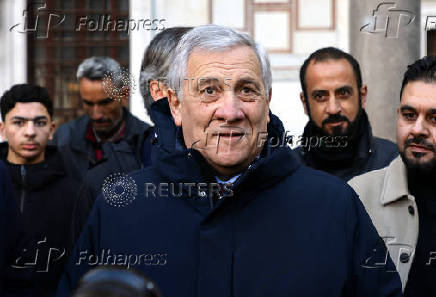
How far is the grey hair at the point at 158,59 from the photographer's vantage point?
3.17 m

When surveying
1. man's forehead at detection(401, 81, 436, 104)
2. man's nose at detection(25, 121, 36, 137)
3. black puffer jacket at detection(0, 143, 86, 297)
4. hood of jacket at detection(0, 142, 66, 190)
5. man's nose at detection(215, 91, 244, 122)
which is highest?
man's forehead at detection(401, 81, 436, 104)

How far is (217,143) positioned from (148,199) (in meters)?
0.26

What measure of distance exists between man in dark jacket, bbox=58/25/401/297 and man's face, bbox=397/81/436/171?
2.52ft

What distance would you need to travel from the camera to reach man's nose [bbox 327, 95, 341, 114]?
3.91 m

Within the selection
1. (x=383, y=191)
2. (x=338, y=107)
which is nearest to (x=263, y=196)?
(x=383, y=191)

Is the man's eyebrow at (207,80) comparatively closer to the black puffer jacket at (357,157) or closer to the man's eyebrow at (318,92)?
the black puffer jacket at (357,157)

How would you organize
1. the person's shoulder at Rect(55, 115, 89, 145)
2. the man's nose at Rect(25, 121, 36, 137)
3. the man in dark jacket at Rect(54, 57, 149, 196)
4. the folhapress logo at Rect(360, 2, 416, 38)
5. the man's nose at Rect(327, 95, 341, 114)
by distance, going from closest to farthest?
the man's nose at Rect(327, 95, 341, 114) → the man's nose at Rect(25, 121, 36, 137) → the man in dark jacket at Rect(54, 57, 149, 196) → the person's shoulder at Rect(55, 115, 89, 145) → the folhapress logo at Rect(360, 2, 416, 38)

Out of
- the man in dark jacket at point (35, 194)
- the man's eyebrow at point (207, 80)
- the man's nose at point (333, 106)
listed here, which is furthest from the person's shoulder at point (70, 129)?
the man's eyebrow at point (207, 80)

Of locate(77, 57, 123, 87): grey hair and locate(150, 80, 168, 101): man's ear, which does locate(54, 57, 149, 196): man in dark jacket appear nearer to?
locate(77, 57, 123, 87): grey hair

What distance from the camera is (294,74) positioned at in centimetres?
866

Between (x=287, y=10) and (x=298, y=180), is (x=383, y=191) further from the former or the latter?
(x=287, y=10)

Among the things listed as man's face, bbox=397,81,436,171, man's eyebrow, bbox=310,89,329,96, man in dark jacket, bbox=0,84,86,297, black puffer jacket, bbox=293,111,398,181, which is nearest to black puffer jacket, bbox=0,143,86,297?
man in dark jacket, bbox=0,84,86,297

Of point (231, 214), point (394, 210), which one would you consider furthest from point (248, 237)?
point (394, 210)

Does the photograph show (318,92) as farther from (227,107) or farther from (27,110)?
(227,107)
